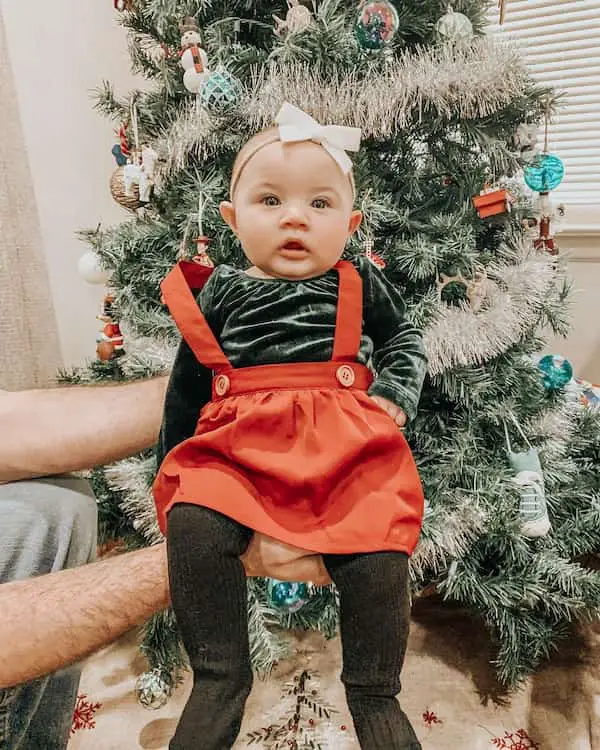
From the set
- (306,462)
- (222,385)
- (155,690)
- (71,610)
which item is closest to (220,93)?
(222,385)

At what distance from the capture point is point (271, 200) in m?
0.63

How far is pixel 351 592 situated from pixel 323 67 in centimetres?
82

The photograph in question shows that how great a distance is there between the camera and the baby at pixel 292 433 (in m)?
0.55

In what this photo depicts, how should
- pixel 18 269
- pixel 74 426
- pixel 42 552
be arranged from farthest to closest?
1. pixel 18 269
2. pixel 74 426
3. pixel 42 552

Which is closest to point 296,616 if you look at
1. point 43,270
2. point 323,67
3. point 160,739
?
point 160,739

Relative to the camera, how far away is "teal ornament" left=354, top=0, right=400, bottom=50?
94 cm

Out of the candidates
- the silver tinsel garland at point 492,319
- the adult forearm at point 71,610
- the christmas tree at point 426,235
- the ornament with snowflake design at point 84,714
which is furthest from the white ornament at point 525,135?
the ornament with snowflake design at point 84,714

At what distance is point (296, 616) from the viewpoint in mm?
1167

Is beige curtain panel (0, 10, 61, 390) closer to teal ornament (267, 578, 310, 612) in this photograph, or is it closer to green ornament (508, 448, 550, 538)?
teal ornament (267, 578, 310, 612)

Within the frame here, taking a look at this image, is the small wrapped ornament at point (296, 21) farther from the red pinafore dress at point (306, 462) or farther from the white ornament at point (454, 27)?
the red pinafore dress at point (306, 462)

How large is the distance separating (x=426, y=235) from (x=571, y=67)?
Answer: 1118 millimetres

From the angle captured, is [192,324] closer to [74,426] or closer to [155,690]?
[74,426]

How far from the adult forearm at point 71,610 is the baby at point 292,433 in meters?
0.10

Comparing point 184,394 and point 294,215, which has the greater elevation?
point 294,215
